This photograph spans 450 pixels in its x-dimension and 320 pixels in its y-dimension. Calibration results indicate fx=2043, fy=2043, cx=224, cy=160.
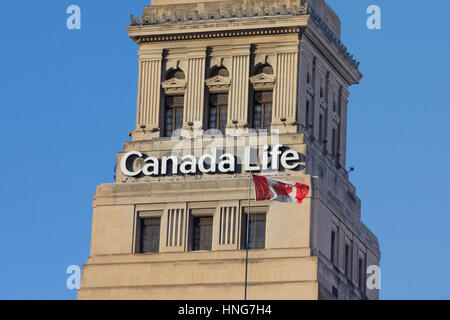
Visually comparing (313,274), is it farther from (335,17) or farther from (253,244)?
(335,17)

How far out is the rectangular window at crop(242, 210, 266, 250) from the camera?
14862 cm

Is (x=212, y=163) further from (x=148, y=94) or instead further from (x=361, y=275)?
(x=361, y=275)

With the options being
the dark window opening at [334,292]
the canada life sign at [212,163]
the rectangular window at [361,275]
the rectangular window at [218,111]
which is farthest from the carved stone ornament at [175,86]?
the rectangular window at [361,275]

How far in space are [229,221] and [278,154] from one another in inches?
244

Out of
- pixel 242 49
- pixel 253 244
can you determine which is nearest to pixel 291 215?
pixel 253 244

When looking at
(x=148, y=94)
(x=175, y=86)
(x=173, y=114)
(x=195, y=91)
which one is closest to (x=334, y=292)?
(x=195, y=91)

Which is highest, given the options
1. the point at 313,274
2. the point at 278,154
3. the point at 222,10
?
the point at 222,10

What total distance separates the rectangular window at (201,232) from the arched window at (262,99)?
8.24 m

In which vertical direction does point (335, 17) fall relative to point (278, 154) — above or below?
above

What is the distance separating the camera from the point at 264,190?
14350cm

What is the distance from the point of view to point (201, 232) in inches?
5940

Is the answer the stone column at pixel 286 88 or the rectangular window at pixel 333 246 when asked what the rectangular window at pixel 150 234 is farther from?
the rectangular window at pixel 333 246

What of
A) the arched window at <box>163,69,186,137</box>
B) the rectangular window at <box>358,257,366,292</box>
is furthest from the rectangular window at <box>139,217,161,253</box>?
the rectangular window at <box>358,257,366,292</box>

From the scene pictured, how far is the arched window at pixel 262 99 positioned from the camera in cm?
15350
